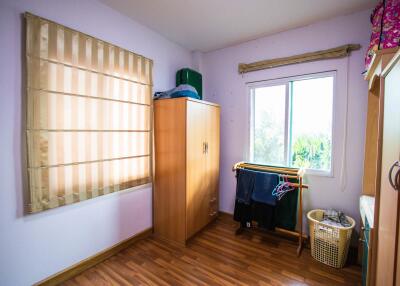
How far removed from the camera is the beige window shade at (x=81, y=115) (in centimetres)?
155

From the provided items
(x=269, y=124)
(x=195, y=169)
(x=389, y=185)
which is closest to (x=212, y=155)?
(x=195, y=169)

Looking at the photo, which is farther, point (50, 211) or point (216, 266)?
point (216, 266)

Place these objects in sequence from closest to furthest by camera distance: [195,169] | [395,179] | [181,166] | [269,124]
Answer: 1. [395,179]
2. [181,166]
3. [195,169]
4. [269,124]

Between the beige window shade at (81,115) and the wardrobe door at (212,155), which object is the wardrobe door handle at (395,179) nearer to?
the wardrobe door at (212,155)

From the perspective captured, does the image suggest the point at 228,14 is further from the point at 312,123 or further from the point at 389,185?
the point at 389,185

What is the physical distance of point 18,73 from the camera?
4.91 ft

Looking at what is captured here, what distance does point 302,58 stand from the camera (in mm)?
2379

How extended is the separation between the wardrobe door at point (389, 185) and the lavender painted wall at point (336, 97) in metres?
1.21

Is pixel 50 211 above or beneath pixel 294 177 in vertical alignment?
beneath

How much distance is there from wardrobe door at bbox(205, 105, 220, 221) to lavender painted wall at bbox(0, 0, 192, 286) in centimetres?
92

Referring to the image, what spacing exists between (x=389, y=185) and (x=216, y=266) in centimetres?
161

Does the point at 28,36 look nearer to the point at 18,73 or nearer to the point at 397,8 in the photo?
the point at 18,73

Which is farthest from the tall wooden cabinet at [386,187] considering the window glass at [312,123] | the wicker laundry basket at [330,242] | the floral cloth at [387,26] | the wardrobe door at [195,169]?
the wardrobe door at [195,169]

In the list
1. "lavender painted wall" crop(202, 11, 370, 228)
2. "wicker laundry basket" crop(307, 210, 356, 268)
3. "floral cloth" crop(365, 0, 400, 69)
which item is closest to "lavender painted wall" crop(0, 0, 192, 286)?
"lavender painted wall" crop(202, 11, 370, 228)
